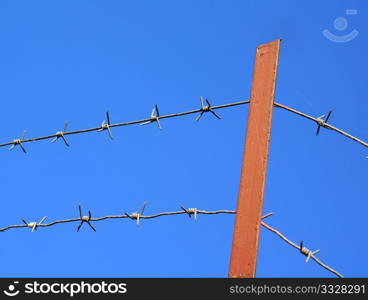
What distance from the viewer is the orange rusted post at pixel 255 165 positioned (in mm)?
2934

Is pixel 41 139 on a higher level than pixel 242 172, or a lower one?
higher

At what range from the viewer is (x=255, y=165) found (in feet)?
10.1

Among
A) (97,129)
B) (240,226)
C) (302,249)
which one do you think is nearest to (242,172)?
(240,226)

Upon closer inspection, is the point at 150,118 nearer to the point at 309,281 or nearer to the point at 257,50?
the point at 257,50

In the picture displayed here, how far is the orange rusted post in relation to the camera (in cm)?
293

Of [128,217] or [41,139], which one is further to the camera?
[41,139]

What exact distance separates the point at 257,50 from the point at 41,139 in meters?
1.76

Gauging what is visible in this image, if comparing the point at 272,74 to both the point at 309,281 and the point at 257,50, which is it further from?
the point at 309,281

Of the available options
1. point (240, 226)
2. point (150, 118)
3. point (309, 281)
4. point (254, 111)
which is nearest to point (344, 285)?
point (309, 281)

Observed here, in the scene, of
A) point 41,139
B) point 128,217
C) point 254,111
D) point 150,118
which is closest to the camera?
point 254,111

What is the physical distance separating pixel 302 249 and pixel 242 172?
1.61 ft

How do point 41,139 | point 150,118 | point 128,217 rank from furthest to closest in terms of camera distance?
1. point 41,139
2. point 150,118
3. point 128,217

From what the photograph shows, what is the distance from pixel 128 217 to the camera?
3.57 metres

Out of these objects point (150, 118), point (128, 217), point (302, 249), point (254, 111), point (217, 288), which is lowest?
point (217, 288)
